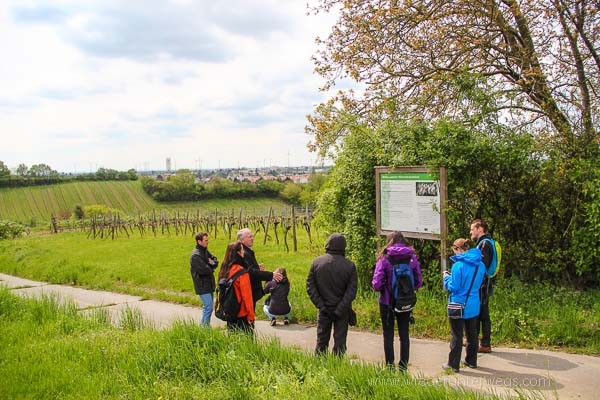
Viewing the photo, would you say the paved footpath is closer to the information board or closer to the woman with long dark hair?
the woman with long dark hair

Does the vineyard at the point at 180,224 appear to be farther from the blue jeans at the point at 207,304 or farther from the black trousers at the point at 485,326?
the black trousers at the point at 485,326

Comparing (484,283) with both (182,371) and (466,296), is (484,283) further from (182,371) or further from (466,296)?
(182,371)

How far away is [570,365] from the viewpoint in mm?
5559

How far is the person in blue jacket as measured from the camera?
5.57m

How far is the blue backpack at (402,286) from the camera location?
5.55 metres

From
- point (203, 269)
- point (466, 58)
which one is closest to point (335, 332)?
point (203, 269)

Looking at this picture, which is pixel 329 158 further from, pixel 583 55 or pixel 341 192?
pixel 583 55

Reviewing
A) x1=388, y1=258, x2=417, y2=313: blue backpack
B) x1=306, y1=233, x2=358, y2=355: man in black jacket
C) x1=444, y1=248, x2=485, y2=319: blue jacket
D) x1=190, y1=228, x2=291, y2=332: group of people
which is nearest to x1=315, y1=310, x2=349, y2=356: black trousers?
x1=306, y1=233, x2=358, y2=355: man in black jacket

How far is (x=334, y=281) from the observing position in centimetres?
569

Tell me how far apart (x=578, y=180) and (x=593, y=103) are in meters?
3.15

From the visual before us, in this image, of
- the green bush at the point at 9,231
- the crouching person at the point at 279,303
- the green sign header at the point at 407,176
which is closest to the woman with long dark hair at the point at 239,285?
the crouching person at the point at 279,303

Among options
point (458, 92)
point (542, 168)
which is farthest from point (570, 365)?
point (458, 92)

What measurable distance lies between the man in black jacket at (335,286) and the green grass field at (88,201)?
73776mm

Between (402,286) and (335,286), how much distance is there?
0.76 m
